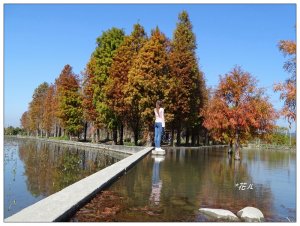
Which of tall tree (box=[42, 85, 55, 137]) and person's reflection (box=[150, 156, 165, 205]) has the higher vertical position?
tall tree (box=[42, 85, 55, 137])

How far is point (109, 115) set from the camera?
4019cm

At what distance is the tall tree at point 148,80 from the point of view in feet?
109

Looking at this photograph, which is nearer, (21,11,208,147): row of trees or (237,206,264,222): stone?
(237,206,264,222): stone

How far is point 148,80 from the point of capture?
33.4 m

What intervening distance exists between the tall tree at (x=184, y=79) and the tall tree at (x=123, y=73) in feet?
12.3

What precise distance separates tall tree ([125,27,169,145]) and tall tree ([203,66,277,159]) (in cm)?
1090

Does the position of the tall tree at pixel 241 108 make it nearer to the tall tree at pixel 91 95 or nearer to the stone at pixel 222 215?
the stone at pixel 222 215

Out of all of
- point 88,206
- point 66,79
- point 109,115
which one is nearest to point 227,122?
point 88,206

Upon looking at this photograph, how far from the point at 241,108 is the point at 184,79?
18769 millimetres

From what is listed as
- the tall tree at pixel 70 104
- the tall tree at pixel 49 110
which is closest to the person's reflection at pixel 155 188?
the tall tree at pixel 70 104

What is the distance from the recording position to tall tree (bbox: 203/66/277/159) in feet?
71.2

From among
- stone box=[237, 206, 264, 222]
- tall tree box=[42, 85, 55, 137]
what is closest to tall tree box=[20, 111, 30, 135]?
tall tree box=[42, 85, 55, 137]

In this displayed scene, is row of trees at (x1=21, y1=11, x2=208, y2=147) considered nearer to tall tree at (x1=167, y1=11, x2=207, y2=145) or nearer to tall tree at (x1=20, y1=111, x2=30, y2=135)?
tall tree at (x1=167, y1=11, x2=207, y2=145)

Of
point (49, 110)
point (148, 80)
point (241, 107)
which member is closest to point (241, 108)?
point (241, 107)
